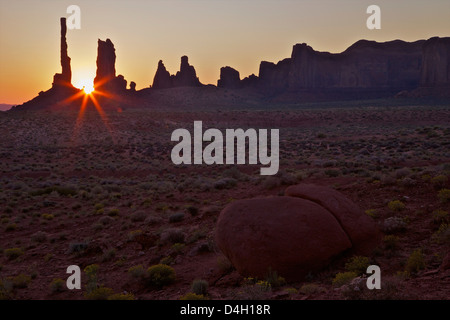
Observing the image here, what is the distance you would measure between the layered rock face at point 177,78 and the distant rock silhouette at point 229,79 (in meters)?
19.1

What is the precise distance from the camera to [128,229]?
13.6 m

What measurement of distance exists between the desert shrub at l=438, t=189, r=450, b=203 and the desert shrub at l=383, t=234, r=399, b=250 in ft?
9.46

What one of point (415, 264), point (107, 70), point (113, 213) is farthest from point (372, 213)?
point (107, 70)

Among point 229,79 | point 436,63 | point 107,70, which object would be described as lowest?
point 107,70

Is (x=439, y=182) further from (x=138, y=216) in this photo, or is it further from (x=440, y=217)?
(x=138, y=216)

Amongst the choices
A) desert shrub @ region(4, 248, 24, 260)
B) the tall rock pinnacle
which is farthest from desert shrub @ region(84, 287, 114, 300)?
the tall rock pinnacle

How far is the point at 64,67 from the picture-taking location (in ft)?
354

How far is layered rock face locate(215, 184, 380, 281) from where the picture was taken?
7562 millimetres

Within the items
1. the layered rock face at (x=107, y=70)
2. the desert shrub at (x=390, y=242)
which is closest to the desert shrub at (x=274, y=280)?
the desert shrub at (x=390, y=242)

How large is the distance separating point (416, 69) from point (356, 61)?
25.3 metres

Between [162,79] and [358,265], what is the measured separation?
503 ft

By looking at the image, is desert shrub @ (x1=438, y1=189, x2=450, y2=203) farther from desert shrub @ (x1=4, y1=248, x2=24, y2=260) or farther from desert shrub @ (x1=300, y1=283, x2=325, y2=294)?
desert shrub @ (x1=4, y1=248, x2=24, y2=260)
